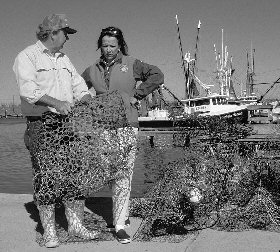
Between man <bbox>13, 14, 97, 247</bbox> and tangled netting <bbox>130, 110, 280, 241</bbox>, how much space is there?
2.60ft

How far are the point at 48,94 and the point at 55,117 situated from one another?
267 mm

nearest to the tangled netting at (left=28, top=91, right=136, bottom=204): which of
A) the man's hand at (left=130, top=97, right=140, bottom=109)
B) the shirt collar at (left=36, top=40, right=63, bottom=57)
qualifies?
the man's hand at (left=130, top=97, right=140, bottom=109)

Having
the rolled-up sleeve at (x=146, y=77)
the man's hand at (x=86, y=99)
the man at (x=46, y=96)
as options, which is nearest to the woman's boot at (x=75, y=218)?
the man at (x=46, y=96)

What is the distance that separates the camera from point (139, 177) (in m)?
14.3

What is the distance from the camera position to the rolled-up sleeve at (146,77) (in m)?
3.96

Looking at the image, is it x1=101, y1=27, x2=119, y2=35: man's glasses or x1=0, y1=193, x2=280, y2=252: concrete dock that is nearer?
x1=0, y1=193, x2=280, y2=252: concrete dock

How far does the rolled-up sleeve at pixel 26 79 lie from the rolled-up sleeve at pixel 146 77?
3.40 ft

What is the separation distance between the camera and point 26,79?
345cm

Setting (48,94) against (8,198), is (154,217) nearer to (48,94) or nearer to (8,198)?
(48,94)

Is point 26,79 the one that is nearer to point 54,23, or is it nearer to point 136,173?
point 54,23

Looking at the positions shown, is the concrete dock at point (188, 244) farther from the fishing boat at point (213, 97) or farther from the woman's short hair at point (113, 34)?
the fishing boat at point (213, 97)

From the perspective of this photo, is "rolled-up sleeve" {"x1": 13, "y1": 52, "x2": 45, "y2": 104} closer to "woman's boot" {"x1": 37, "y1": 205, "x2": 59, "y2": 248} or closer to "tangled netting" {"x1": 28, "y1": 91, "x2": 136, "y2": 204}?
"tangled netting" {"x1": 28, "y1": 91, "x2": 136, "y2": 204}

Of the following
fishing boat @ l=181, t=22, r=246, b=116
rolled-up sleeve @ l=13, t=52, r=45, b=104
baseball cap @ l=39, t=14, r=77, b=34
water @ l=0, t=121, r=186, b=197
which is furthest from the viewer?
fishing boat @ l=181, t=22, r=246, b=116

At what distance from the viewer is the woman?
3.93 m
